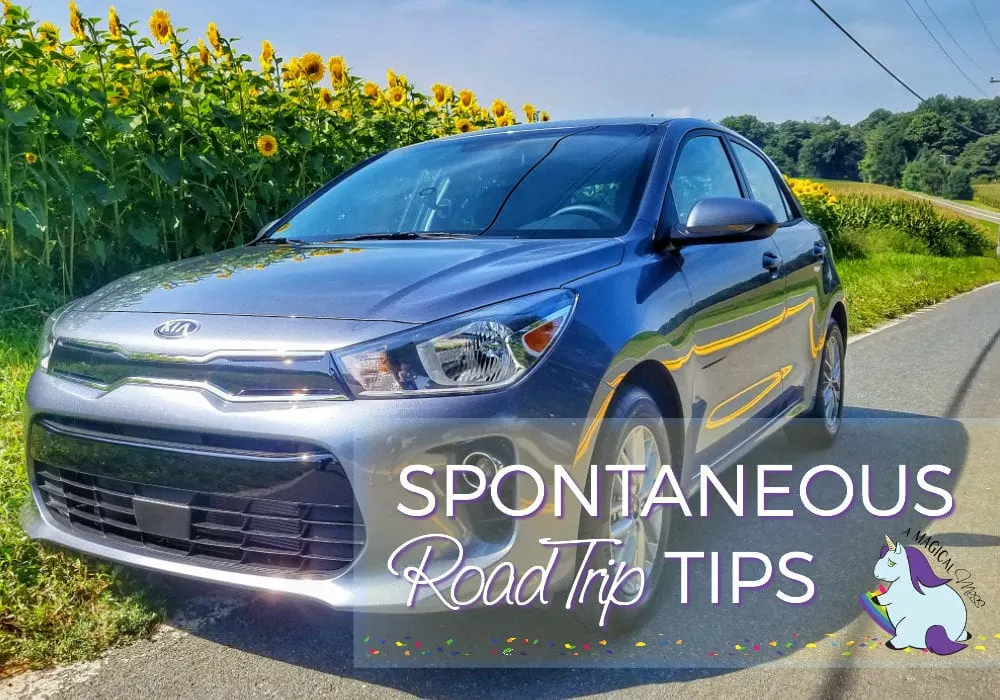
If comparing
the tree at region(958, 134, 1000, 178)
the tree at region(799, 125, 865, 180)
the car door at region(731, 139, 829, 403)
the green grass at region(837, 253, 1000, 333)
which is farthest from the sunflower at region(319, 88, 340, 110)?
the tree at region(958, 134, 1000, 178)

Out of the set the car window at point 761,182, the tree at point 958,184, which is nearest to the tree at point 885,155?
the tree at point 958,184

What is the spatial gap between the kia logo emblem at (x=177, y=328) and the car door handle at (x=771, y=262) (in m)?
2.40

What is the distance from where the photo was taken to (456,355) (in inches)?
94.3

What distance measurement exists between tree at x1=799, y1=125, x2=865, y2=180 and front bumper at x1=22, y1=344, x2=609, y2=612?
4199 centimetres

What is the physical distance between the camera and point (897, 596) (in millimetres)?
3086

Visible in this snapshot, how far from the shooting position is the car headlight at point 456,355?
2340mm

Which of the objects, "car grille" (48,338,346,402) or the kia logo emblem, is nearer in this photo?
"car grille" (48,338,346,402)

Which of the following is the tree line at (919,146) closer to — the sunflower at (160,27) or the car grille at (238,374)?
the sunflower at (160,27)

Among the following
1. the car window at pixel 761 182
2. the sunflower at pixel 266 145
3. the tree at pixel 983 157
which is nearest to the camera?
the car window at pixel 761 182

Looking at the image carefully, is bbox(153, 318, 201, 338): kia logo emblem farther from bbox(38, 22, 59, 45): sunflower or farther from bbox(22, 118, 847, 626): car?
bbox(38, 22, 59, 45): sunflower

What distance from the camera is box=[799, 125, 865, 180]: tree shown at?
47.0 metres

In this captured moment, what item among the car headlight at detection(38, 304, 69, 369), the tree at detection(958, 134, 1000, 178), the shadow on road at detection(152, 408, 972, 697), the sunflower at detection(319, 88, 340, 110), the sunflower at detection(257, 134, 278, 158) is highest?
the sunflower at detection(319, 88, 340, 110)

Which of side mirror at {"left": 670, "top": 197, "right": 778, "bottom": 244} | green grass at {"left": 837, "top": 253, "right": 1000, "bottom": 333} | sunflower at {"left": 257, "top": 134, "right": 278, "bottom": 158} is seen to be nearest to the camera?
side mirror at {"left": 670, "top": 197, "right": 778, "bottom": 244}

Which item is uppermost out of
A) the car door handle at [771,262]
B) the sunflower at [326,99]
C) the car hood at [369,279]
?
the sunflower at [326,99]
